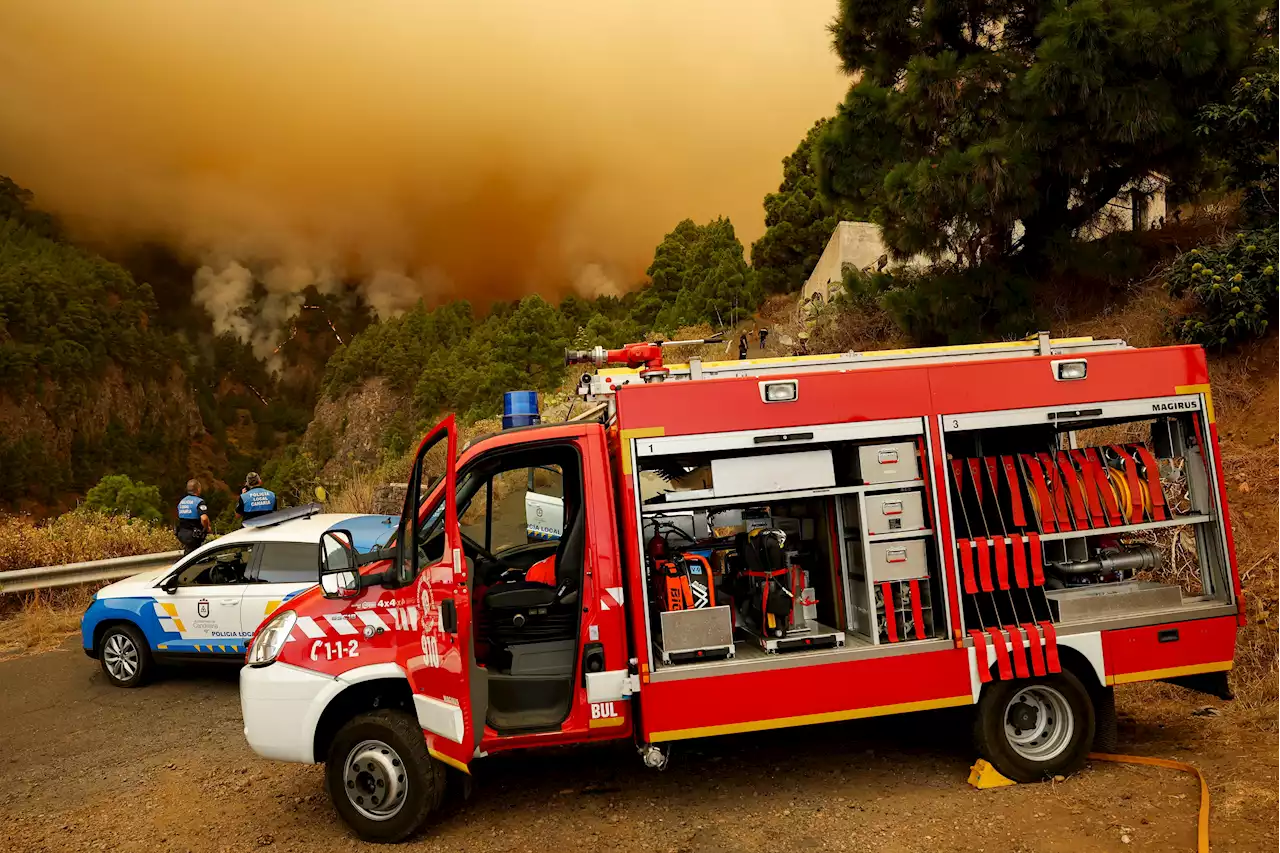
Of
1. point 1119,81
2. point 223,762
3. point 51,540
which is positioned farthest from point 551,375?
point 223,762

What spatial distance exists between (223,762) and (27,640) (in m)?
6.44

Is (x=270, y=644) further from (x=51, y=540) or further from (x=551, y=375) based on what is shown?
(x=551, y=375)

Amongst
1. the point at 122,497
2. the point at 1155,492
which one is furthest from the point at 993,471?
the point at 122,497

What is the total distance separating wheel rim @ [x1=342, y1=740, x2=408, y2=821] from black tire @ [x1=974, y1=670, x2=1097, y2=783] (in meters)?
3.42

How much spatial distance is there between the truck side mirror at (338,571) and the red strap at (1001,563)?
149 inches

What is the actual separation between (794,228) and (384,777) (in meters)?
26.4

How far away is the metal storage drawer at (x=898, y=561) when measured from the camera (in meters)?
5.31

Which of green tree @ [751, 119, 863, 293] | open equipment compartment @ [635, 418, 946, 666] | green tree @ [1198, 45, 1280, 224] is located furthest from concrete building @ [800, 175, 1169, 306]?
open equipment compartment @ [635, 418, 946, 666]

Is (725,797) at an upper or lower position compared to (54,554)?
lower

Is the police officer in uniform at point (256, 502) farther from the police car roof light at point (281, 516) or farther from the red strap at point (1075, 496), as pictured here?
the red strap at point (1075, 496)

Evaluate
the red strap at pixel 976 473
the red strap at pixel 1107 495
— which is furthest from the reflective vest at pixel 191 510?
the red strap at pixel 1107 495

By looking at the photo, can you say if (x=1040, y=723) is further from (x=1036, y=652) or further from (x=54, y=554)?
(x=54, y=554)

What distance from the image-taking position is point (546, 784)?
6020 mm

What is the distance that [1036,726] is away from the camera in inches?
218
